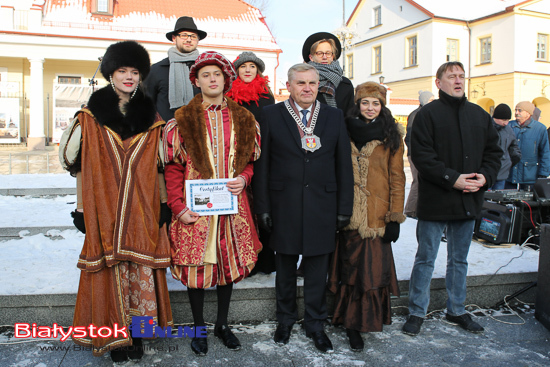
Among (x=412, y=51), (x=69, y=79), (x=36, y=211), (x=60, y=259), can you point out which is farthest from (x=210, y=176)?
(x=412, y=51)

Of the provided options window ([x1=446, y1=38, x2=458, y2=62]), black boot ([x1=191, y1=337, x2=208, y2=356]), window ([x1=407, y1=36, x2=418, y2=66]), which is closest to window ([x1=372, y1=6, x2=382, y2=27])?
window ([x1=407, y1=36, x2=418, y2=66])

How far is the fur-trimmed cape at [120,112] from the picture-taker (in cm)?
268

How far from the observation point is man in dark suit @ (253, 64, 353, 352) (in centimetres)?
301

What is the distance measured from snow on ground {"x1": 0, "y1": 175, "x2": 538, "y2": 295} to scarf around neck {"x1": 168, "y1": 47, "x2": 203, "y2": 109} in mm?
1560

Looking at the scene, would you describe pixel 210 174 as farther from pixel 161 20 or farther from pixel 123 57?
pixel 161 20

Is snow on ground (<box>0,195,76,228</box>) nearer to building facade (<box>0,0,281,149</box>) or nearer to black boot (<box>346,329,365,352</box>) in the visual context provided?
black boot (<box>346,329,365,352</box>)

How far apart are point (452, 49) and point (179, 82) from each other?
28.5 metres

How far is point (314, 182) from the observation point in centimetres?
301

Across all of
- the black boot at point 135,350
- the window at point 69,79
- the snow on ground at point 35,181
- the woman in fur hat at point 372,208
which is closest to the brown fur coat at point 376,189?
the woman in fur hat at point 372,208

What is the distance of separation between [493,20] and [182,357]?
3054 cm

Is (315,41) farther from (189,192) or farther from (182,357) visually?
(182,357)

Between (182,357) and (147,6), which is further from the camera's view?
(147,6)

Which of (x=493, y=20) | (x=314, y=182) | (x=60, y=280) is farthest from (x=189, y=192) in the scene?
(x=493, y=20)

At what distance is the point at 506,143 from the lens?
20.2ft
